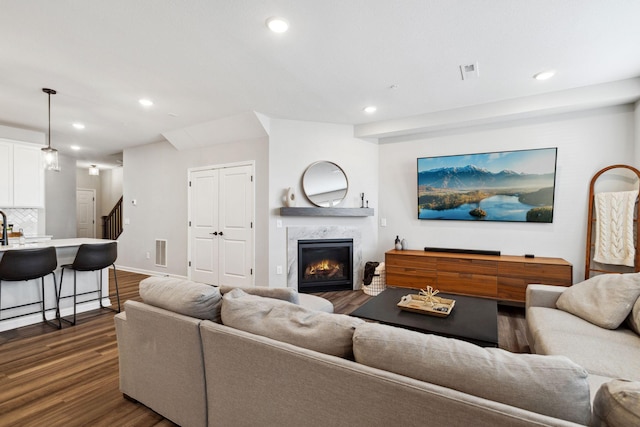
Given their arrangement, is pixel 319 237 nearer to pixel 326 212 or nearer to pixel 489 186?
→ pixel 326 212

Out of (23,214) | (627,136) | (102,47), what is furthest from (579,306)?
(23,214)

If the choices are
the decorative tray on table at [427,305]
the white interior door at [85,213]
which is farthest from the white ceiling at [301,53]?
the white interior door at [85,213]

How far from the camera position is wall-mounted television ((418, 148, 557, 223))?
3.90 m

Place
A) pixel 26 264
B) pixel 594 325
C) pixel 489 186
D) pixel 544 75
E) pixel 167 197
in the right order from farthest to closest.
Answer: pixel 167 197 < pixel 489 186 < pixel 544 75 < pixel 26 264 < pixel 594 325

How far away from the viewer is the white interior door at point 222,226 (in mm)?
4777

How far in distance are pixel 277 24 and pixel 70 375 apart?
3.11 m

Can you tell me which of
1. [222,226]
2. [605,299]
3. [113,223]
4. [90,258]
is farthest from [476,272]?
[113,223]

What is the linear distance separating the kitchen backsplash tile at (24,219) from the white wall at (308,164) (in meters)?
4.28

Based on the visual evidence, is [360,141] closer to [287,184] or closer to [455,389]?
[287,184]

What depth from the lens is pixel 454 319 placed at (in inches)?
90.5

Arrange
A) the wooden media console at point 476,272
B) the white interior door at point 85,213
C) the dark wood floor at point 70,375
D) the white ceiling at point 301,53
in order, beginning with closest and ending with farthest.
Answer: the dark wood floor at point 70,375 < the white ceiling at point 301,53 < the wooden media console at point 476,272 < the white interior door at point 85,213

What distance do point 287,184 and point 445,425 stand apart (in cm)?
396

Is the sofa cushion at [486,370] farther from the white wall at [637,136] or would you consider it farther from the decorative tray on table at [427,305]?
the white wall at [637,136]

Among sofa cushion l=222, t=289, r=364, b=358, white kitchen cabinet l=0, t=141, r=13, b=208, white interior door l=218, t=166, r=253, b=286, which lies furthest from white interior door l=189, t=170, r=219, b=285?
sofa cushion l=222, t=289, r=364, b=358
